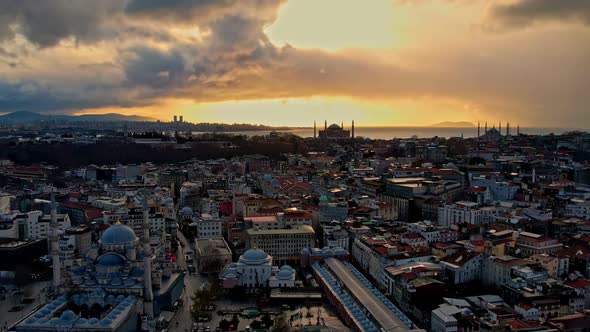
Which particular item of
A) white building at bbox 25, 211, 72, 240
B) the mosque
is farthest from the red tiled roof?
white building at bbox 25, 211, 72, 240

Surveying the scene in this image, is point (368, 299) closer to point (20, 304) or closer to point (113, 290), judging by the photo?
point (113, 290)

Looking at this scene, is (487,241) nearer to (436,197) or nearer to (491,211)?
(491,211)

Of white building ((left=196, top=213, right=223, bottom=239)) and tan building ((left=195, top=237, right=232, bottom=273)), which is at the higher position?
white building ((left=196, top=213, right=223, bottom=239))

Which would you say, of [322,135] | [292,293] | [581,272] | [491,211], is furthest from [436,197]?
[322,135]

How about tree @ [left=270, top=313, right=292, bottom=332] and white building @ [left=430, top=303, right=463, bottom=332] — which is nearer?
white building @ [left=430, top=303, right=463, bottom=332]

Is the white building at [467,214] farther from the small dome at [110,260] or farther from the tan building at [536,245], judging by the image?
the small dome at [110,260]

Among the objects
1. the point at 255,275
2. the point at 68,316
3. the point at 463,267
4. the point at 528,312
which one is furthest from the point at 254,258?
the point at 528,312

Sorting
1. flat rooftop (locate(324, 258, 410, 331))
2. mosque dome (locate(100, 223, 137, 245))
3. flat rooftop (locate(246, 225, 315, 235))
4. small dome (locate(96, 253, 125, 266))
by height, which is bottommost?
flat rooftop (locate(324, 258, 410, 331))

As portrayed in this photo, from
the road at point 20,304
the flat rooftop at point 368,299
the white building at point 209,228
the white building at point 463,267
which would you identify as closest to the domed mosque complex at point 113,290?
the road at point 20,304

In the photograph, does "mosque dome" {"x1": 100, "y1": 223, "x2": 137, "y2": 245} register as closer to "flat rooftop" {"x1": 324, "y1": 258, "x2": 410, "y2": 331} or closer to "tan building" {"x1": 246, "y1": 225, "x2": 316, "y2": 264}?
"tan building" {"x1": 246, "y1": 225, "x2": 316, "y2": 264}
